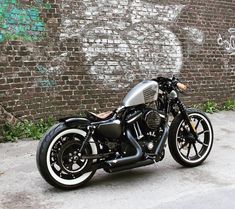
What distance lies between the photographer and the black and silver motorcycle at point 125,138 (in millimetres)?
3971

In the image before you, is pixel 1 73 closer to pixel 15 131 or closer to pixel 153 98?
pixel 15 131

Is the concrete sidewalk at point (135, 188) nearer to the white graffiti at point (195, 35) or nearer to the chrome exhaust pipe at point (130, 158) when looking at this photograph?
the chrome exhaust pipe at point (130, 158)

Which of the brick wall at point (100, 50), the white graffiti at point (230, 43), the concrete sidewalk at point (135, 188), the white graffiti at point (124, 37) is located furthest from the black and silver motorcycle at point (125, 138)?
the white graffiti at point (230, 43)

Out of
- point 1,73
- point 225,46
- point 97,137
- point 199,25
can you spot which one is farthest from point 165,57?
point 97,137

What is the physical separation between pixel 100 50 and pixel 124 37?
26.5 inches

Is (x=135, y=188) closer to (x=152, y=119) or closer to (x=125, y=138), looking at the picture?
(x=125, y=138)

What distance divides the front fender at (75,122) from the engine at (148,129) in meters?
0.58

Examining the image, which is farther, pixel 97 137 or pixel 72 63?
pixel 72 63

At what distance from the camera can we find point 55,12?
688cm

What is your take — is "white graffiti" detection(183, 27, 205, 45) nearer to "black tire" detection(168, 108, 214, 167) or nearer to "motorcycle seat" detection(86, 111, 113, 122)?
"black tire" detection(168, 108, 214, 167)

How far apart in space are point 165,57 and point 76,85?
7.80 ft

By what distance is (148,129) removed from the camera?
4.47 meters

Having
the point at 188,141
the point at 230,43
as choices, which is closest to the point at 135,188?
the point at 188,141

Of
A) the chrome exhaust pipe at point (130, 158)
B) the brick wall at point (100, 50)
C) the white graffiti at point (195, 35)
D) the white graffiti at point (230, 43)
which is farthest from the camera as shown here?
the white graffiti at point (230, 43)
